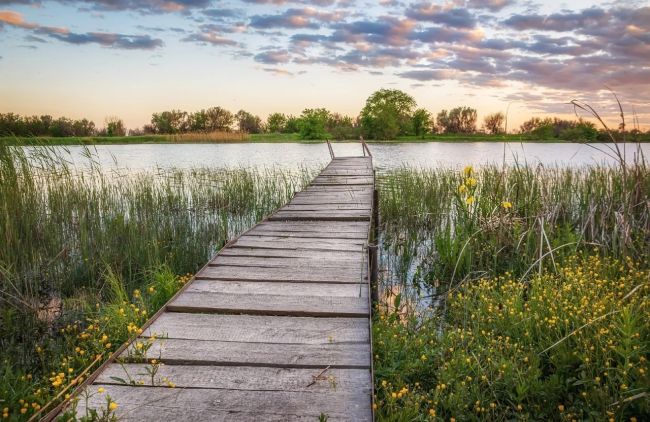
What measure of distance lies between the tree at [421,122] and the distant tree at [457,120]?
2.44 meters

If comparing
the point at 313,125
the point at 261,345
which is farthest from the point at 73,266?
the point at 313,125

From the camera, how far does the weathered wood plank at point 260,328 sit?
8.00 feet

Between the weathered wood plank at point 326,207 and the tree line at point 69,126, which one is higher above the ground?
the tree line at point 69,126

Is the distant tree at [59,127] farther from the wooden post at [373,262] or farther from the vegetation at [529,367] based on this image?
the vegetation at [529,367]

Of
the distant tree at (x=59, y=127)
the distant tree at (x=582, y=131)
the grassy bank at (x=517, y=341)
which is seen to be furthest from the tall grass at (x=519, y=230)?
the distant tree at (x=59, y=127)

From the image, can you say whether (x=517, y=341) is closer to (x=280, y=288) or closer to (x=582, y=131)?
(x=280, y=288)

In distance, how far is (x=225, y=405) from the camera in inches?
71.2

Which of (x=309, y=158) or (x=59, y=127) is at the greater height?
(x=59, y=127)

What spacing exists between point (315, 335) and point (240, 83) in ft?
61.9

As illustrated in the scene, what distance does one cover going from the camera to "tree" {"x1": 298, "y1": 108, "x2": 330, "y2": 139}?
5097cm

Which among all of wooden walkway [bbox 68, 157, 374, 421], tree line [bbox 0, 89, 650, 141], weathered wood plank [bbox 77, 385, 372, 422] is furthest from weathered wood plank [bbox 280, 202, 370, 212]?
tree line [bbox 0, 89, 650, 141]

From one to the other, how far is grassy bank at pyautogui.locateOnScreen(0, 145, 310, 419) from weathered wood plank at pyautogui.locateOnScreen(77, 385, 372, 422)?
0.59m

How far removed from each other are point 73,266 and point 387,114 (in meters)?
48.8

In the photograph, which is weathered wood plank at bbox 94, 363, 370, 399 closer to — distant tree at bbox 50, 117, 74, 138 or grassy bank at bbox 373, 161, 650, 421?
grassy bank at bbox 373, 161, 650, 421
